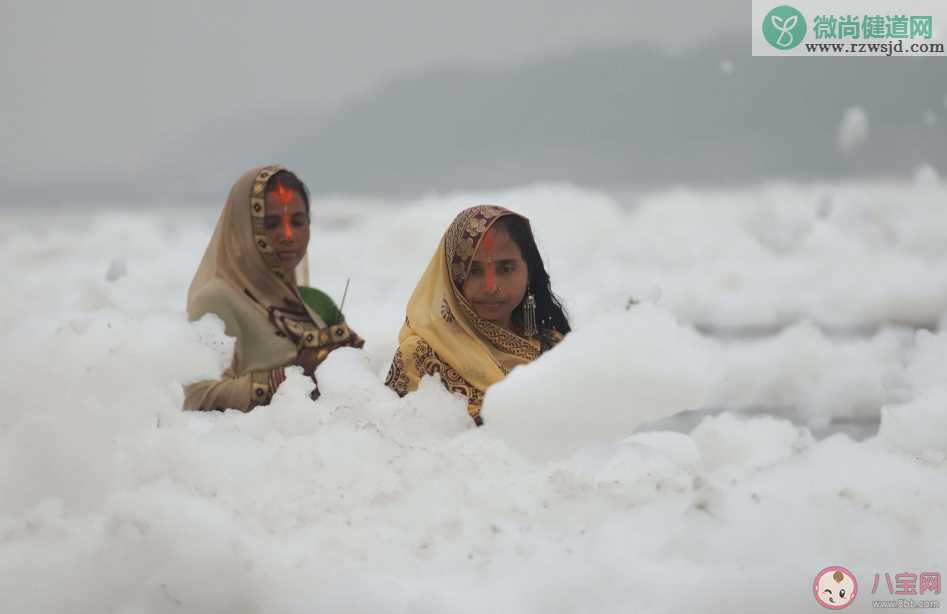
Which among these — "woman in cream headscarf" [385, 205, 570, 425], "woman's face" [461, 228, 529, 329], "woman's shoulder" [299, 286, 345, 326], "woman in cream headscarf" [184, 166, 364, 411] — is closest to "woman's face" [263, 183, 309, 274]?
"woman in cream headscarf" [184, 166, 364, 411]

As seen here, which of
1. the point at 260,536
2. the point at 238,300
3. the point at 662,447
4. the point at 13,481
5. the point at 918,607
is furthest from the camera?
the point at 238,300

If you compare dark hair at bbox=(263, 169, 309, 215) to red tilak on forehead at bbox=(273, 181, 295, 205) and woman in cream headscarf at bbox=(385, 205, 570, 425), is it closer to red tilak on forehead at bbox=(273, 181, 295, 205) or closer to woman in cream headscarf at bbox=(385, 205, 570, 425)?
red tilak on forehead at bbox=(273, 181, 295, 205)

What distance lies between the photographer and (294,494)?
2.33 m

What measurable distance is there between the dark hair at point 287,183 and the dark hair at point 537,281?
→ 1.16 metres

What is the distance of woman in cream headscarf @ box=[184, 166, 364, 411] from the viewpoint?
4762mm

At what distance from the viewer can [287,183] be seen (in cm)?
493

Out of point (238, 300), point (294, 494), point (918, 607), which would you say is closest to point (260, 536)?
point (294, 494)

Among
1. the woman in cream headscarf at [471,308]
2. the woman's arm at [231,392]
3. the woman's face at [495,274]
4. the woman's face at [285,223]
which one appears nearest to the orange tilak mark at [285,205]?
the woman's face at [285,223]

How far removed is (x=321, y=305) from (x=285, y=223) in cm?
56

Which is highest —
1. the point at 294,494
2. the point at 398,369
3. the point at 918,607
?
the point at 398,369

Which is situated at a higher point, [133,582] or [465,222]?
[465,222]

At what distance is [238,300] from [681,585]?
10.1ft

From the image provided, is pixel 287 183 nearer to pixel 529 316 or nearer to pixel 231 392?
pixel 231 392

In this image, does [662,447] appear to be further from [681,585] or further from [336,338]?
[336,338]
